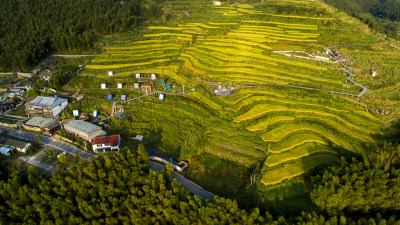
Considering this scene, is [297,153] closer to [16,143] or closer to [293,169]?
[293,169]

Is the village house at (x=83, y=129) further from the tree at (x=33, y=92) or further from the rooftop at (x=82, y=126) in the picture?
the tree at (x=33, y=92)

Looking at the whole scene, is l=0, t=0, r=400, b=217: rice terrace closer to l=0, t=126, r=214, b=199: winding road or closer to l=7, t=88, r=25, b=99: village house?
l=0, t=126, r=214, b=199: winding road

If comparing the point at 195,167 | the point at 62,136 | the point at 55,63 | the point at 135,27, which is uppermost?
the point at 135,27

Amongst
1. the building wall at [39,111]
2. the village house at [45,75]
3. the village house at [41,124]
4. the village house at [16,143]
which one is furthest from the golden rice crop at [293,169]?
the village house at [45,75]

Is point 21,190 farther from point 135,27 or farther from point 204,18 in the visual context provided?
point 204,18

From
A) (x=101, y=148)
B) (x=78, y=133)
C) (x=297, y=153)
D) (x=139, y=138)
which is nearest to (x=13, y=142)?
(x=78, y=133)

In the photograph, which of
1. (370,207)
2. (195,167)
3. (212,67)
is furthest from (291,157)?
(212,67)
